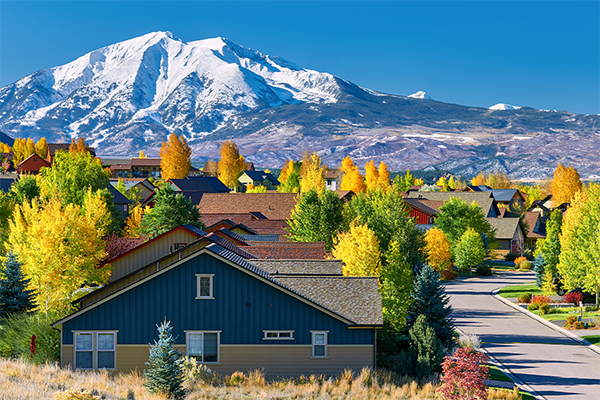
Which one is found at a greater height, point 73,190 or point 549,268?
point 73,190

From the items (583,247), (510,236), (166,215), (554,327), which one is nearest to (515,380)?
(554,327)

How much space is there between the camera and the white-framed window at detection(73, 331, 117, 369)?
91.4ft

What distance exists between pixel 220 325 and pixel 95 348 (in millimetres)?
5607

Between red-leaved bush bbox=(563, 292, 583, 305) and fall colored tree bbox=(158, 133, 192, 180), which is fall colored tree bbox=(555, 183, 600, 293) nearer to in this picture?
red-leaved bush bbox=(563, 292, 583, 305)

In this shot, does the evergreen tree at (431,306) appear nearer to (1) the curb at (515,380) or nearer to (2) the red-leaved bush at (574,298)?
(1) the curb at (515,380)

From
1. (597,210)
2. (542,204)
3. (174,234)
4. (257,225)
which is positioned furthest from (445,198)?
(174,234)

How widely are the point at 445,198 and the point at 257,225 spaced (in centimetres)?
6182

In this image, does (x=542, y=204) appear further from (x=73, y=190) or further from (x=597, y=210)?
(x=73, y=190)

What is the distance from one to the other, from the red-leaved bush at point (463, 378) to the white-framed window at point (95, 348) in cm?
1437

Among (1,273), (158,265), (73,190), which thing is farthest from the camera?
(73,190)

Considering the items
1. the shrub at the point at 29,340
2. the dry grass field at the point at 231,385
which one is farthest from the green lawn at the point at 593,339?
the shrub at the point at 29,340

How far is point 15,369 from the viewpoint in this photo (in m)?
26.5

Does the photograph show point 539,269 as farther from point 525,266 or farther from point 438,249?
point 525,266

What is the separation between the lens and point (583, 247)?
51219 mm
